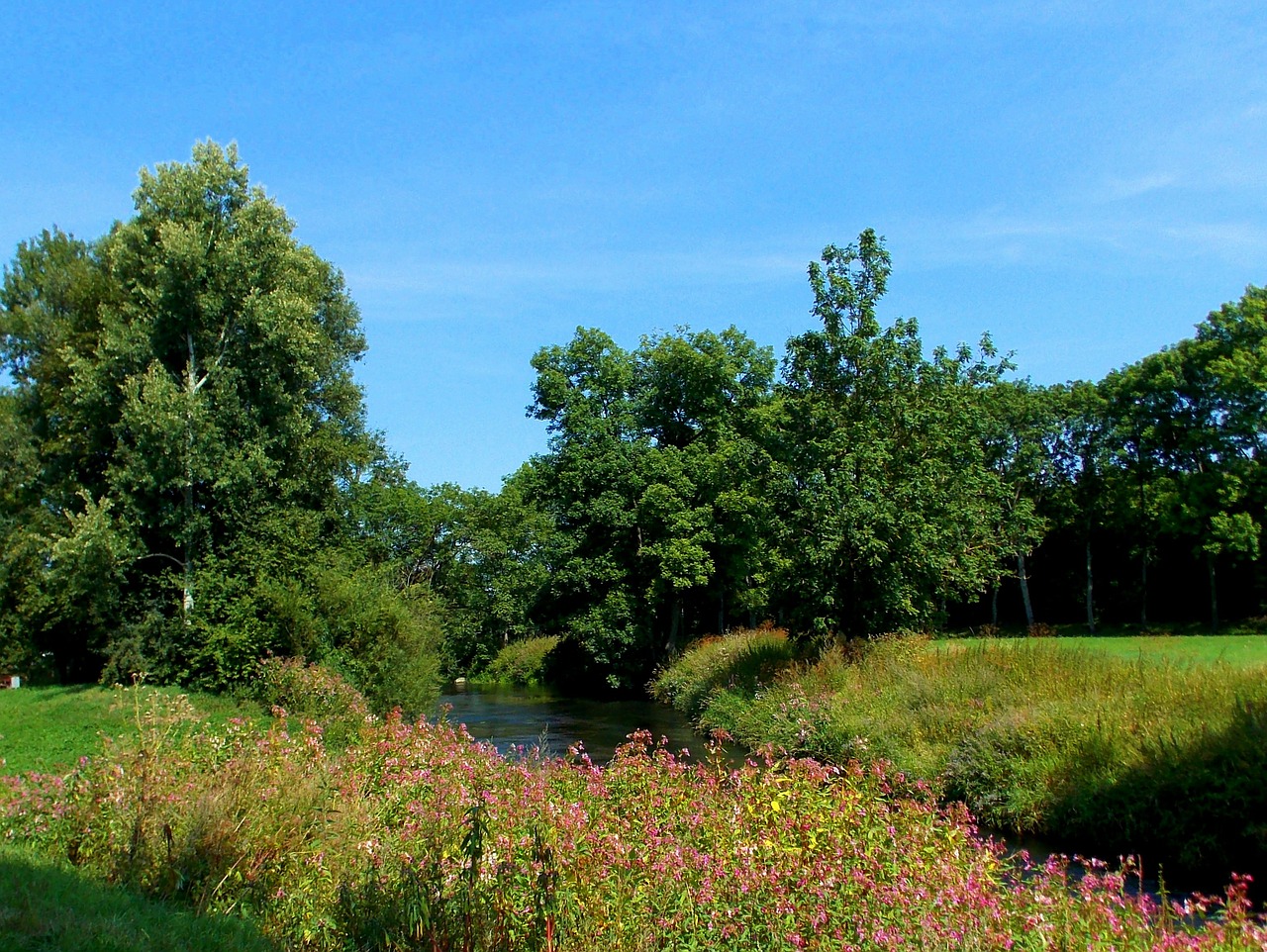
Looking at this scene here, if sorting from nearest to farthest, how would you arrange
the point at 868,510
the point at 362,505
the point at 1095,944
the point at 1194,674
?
the point at 1095,944 → the point at 1194,674 → the point at 868,510 → the point at 362,505

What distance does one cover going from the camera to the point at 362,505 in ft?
124

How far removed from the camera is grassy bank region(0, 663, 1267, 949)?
5.59 metres

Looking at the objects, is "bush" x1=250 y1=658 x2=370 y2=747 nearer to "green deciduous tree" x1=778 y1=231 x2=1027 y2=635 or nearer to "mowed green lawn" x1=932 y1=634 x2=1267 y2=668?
"green deciduous tree" x1=778 y1=231 x2=1027 y2=635

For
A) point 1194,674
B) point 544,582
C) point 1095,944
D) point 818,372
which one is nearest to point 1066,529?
point 544,582

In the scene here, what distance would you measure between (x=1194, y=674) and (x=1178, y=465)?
121 feet

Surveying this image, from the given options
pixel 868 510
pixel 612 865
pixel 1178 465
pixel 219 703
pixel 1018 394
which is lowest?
pixel 219 703

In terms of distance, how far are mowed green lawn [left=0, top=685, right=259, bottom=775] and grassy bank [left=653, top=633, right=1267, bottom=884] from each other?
1081cm

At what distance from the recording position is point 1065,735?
1412 cm

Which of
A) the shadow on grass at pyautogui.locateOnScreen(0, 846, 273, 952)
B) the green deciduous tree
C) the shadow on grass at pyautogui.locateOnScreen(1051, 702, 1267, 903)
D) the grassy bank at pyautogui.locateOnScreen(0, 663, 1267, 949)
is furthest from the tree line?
the shadow on grass at pyautogui.locateOnScreen(0, 846, 273, 952)

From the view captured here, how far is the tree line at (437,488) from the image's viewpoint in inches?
887

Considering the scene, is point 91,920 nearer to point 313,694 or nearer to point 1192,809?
point 1192,809

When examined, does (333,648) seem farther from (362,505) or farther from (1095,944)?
(1095,944)

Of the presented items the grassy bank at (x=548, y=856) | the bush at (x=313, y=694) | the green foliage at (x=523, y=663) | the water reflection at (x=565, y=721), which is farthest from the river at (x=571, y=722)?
the grassy bank at (x=548, y=856)

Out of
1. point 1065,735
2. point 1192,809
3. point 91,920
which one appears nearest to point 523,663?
point 1065,735
